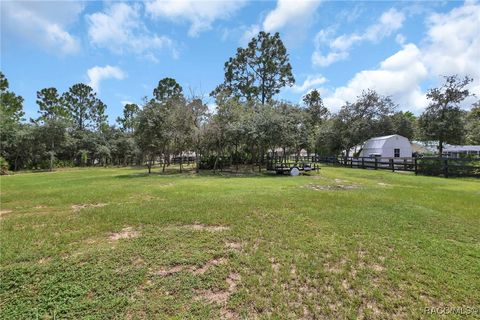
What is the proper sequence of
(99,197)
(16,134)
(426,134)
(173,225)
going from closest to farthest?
1. (173,225)
2. (99,197)
3. (426,134)
4. (16,134)

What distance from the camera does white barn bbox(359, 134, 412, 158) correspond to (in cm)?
2564

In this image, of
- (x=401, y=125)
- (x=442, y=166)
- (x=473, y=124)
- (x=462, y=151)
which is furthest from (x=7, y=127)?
(x=462, y=151)

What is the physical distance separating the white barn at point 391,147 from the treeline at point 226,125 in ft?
5.92

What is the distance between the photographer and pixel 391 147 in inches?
1013

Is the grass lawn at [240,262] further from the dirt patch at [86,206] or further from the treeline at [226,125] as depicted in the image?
the treeline at [226,125]

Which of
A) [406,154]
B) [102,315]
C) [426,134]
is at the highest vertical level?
[426,134]

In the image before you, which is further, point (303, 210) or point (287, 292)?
point (303, 210)

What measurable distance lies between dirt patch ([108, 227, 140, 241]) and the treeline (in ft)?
39.6

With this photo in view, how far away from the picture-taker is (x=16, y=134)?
83.3 feet

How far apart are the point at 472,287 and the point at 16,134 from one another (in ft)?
112

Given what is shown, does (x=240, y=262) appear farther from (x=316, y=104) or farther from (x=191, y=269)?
(x=316, y=104)

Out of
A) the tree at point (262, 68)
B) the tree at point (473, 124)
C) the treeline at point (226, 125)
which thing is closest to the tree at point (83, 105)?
the treeline at point (226, 125)

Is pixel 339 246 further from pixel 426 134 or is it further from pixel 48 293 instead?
pixel 426 134

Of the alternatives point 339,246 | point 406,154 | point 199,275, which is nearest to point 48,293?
point 199,275
